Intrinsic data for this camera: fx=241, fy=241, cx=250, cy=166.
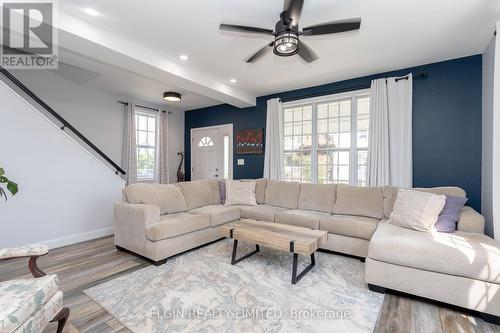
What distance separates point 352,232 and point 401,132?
6.03ft

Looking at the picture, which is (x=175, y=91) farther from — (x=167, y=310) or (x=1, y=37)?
(x=167, y=310)

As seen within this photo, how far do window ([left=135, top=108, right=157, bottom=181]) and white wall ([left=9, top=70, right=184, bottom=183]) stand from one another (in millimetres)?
321

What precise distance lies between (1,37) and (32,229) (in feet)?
7.99

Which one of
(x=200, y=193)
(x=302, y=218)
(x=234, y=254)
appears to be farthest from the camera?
(x=200, y=193)

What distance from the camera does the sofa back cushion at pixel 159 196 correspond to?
3287 millimetres

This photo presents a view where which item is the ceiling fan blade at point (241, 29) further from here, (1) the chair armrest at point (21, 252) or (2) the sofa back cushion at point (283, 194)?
(2) the sofa back cushion at point (283, 194)

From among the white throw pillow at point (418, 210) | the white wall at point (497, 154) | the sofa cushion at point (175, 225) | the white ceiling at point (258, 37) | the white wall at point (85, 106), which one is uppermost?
the white ceiling at point (258, 37)

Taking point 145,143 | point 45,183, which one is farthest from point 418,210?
point 145,143

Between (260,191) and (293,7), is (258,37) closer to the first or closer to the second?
(293,7)

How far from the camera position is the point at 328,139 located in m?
4.52

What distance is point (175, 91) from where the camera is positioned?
4.91 meters

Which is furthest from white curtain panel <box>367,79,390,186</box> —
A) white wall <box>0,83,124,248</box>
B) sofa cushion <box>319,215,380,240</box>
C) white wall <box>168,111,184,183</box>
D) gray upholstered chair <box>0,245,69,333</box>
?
white wall <box>168,111,184,183</box>

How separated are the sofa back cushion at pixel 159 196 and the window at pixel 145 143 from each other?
2138mm

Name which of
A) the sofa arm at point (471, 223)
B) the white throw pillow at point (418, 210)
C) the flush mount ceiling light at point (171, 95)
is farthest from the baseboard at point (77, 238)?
the sofa arm at point (471, 223)
